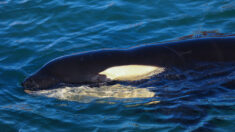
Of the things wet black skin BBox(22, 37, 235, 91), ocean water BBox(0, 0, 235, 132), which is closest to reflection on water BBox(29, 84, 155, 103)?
ocean water BBox(0, 0, 235, 132)

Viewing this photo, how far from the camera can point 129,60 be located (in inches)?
271

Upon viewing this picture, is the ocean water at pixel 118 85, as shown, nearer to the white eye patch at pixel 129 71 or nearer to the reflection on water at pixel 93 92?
the reflection on water at pixel 93 92

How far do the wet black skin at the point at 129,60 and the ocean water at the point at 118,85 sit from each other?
18 centimetres

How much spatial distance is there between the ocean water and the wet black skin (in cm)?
18

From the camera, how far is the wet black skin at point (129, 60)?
22.5 ft

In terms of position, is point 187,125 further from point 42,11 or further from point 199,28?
point 42,11

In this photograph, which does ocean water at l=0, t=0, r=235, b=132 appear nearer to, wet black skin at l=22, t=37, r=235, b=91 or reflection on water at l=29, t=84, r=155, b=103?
reflection on water at l=29, t=84, r=155, b=103

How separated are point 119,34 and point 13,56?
3089 millimetres

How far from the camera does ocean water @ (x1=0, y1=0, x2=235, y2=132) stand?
607cm

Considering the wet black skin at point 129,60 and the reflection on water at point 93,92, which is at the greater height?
the wet black skin at point 129,60

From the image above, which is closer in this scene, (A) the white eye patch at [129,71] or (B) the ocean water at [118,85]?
(B) the ocean water at [118,85]

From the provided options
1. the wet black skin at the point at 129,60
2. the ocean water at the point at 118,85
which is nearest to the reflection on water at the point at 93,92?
the ocean water at the point at 118,85

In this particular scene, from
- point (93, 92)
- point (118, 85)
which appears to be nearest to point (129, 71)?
point (118, 85)

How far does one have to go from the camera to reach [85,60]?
6988 mm
